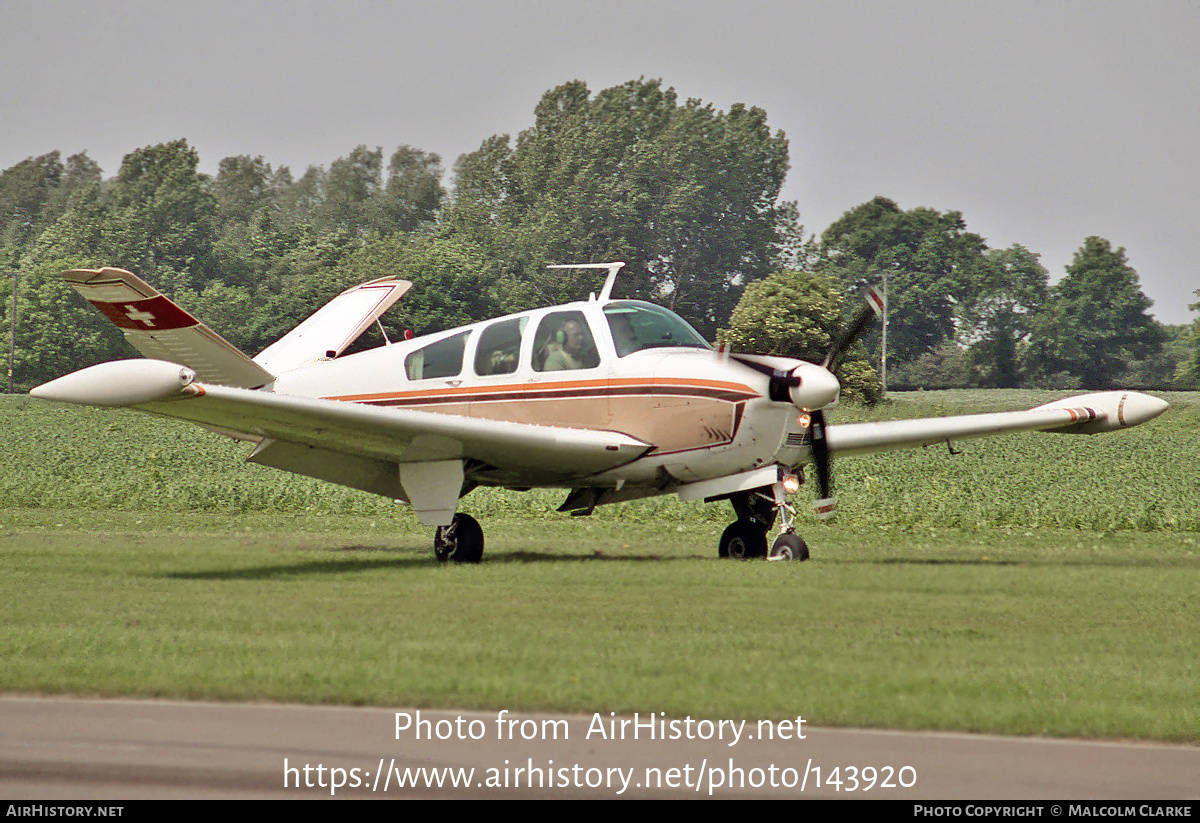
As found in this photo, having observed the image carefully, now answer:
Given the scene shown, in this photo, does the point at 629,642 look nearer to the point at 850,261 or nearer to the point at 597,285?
the point at 597,285

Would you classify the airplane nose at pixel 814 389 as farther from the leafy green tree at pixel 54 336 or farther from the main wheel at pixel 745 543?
the leafy green tree at pixel 54 336

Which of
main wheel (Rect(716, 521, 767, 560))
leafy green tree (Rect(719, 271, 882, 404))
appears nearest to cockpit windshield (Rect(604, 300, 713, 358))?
main wheel (Rect(716, 521, 767, 560))

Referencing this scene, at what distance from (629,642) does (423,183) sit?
133 metres

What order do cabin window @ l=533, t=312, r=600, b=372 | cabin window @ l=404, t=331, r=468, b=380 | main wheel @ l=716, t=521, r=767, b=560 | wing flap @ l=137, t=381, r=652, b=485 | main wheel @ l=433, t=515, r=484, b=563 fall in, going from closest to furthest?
wing flap @ l=137, t=381, r=652, b=485 → main wheel @ l=433, t=515, r=484, b=563 → cabin window @ l=533, t=312, r=600, b=372 → main wheel @ l=716, t=521, r=767, b=560 → cabin window @ l=404, t=331, r=468, b=380

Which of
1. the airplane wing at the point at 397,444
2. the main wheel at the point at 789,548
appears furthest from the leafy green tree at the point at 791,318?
the main wheel at the point at 789,548

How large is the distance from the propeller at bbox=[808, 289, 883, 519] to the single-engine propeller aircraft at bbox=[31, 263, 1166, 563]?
0.07 ft

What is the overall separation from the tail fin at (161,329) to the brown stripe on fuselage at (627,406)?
2.28 meters

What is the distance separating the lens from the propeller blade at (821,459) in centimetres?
1343

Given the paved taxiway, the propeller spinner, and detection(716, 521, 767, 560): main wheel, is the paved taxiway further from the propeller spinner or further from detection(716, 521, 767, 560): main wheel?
detection(716, 521, 767, 560): main wheel

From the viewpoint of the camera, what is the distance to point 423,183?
138m

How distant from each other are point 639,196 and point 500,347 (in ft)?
320

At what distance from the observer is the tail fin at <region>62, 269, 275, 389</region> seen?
13188 millimetres

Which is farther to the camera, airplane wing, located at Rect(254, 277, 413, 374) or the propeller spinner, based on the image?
airplane wing, located at Rect(254, 277, 413, 374)

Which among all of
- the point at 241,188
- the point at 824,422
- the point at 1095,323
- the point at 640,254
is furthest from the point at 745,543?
the point at 241,188
